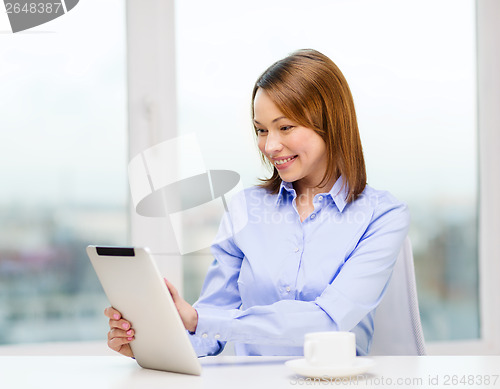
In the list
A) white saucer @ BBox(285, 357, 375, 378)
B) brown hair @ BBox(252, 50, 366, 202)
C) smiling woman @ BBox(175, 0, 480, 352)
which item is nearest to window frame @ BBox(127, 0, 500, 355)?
smiling woman @ BBox(175, 0, 480, 352)

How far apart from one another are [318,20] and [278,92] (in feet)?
3.70

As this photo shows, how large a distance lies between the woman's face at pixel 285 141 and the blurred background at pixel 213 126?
0.92m

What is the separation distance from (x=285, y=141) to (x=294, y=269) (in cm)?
30

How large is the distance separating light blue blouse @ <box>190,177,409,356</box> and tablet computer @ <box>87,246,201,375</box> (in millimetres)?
145

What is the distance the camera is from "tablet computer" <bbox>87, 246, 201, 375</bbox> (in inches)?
40.2

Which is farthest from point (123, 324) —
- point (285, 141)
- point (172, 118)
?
point (172, 118)

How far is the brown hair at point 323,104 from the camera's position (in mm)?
1472

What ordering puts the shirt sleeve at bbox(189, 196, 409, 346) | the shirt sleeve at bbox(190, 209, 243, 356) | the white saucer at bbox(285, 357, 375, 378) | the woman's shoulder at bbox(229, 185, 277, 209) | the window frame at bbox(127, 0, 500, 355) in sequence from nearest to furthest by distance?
the white saucer at bbox(285, 357, 375, 378)
the shirt sleeve at bbox(189, 196, 409, 346)
the shirt sleeve at bbox(190, 209, 243, 356)
the woman's shoulder at bbox(229, 185, 277, 209)
the window frame at bbox(127, 0, 500, 355)

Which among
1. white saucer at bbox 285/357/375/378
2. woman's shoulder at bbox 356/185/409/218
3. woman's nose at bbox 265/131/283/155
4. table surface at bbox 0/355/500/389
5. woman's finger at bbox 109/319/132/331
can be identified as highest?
woman's nose at bbox 265/131/283/155

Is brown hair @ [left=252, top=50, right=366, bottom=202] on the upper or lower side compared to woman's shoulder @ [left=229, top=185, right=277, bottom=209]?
upper

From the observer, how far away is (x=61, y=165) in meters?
2.40

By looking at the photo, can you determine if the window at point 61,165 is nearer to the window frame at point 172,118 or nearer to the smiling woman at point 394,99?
the window frame at point 172,118

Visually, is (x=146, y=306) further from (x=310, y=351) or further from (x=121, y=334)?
(x=310, y=351)

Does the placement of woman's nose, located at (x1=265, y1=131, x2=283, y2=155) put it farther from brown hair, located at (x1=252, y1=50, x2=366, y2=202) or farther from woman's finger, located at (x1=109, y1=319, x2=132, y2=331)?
woman's finger, located at (x1=109, y1=319, x2=132, y2=331)
